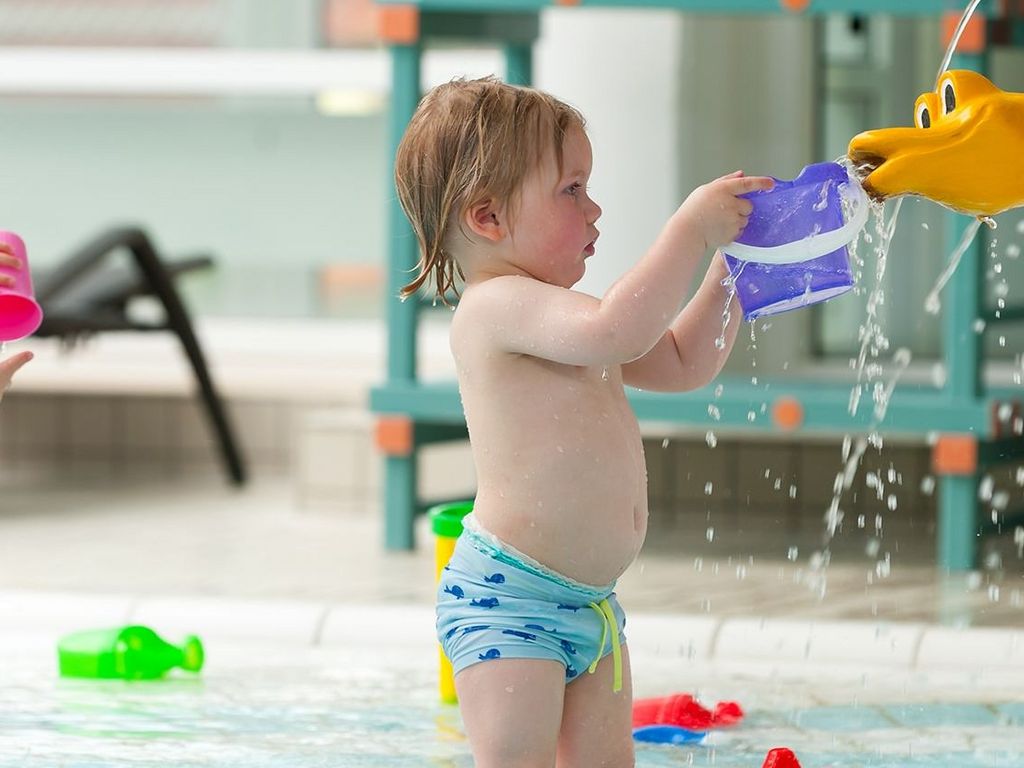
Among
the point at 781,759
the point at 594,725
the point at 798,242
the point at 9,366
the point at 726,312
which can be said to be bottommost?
the point at 781,759

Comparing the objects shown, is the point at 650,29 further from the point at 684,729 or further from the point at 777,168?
the point at 684,729

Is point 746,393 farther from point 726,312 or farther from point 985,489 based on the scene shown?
point 726,312

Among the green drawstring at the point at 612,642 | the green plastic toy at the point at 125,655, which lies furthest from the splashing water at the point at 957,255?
the green plastic toy at the point at 125,655

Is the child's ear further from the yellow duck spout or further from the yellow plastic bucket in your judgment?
the yellow plastic bucket

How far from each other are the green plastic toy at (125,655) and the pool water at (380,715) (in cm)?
3

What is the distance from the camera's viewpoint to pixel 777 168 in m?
5.11

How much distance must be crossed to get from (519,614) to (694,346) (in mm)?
426

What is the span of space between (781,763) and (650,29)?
298cm

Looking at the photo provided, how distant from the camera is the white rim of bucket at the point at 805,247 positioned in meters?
2.02

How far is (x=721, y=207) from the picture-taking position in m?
1.96

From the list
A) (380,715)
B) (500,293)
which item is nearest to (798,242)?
(500,293)

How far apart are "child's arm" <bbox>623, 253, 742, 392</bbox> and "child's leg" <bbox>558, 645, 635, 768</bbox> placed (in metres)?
0.38

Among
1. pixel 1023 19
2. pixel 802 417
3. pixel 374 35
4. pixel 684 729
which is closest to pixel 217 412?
pixel 374 35

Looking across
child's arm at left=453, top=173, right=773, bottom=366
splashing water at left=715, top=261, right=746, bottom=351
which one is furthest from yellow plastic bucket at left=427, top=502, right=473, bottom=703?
child's arm at left=453, top=173, right=773, bottom=366
